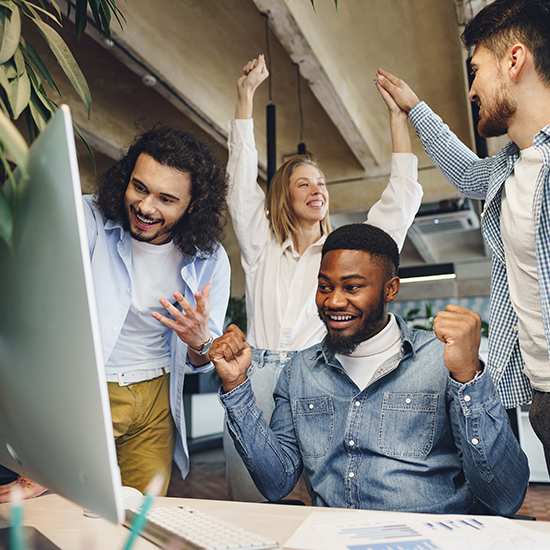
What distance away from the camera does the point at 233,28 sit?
12.0 ft

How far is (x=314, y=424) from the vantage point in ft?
4.47

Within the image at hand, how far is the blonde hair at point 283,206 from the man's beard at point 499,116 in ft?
2.97

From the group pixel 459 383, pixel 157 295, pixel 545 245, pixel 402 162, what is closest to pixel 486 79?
pixel 545 245

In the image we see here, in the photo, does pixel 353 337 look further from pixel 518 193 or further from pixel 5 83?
pixel 5 83

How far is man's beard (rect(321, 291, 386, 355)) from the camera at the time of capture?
4.68 ft

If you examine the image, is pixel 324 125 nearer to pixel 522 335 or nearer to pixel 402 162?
pixel 402 162

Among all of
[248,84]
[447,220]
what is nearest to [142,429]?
[248,84]

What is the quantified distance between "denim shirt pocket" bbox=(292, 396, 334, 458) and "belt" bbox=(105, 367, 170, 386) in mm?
502

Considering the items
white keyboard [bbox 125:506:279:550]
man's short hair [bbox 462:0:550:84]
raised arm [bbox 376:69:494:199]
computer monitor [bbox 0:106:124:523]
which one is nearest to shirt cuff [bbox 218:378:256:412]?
white keyboard [bbox 125:506:279:550]

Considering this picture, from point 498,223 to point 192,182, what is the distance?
96 centimetres

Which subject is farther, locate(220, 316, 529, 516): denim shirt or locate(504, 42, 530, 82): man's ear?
locate(504, 42, 530, 82): man's ear

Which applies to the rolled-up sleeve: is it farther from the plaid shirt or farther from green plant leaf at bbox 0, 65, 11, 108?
green plant leaf at bbox 0, 65, 11, 108

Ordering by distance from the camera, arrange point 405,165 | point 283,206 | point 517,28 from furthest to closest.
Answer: point 283,206 < point 405,165 < point 517,28

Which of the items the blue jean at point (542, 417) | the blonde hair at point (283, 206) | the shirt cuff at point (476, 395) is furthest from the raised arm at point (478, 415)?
the blonde hair at point (283, 206)
